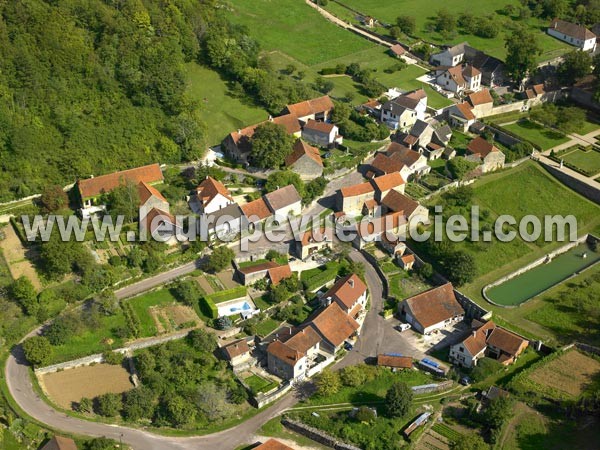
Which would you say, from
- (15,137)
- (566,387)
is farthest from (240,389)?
A: (15,137)

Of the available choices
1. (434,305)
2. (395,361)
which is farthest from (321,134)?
(395,361)

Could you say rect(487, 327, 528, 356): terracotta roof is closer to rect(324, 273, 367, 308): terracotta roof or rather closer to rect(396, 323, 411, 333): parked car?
rect(396, 323, 411, 333): parked car

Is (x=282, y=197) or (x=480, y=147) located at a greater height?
(x=480, y=147)

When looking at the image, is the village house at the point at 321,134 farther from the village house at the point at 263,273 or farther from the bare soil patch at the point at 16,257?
the bare soil patch at the point at 16,257

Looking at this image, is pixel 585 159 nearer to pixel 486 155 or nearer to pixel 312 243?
pixel 486 155

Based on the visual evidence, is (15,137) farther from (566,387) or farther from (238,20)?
(566,387)
